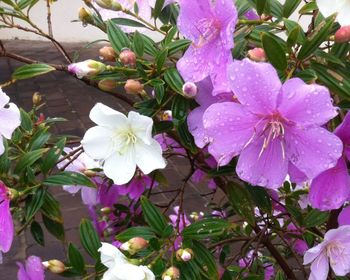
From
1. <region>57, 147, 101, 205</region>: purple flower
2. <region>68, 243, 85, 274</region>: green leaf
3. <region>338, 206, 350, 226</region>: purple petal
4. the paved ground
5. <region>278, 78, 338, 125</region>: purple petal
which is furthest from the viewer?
the paved ground

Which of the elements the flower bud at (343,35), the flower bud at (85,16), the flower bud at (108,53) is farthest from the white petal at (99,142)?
the flower bud at (343,35)

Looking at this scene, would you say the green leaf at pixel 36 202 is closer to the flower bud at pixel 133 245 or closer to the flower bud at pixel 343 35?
the flower bud at pixel 133 245

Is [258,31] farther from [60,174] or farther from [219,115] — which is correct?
[60,174]

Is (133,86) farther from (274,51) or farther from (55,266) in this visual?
(55,266)

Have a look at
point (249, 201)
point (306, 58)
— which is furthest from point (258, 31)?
point (249, 201)

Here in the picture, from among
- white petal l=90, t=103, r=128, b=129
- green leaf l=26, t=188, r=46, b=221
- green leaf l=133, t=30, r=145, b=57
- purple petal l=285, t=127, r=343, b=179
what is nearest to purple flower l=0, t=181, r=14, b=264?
green leaf l=26, t=188, r=46, b=221

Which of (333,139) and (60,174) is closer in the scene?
(333,139)

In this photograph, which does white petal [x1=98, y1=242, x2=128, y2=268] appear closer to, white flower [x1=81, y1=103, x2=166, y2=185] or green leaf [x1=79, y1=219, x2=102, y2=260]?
white flower [x1=81, y1=103, x2=166, y2=185]
